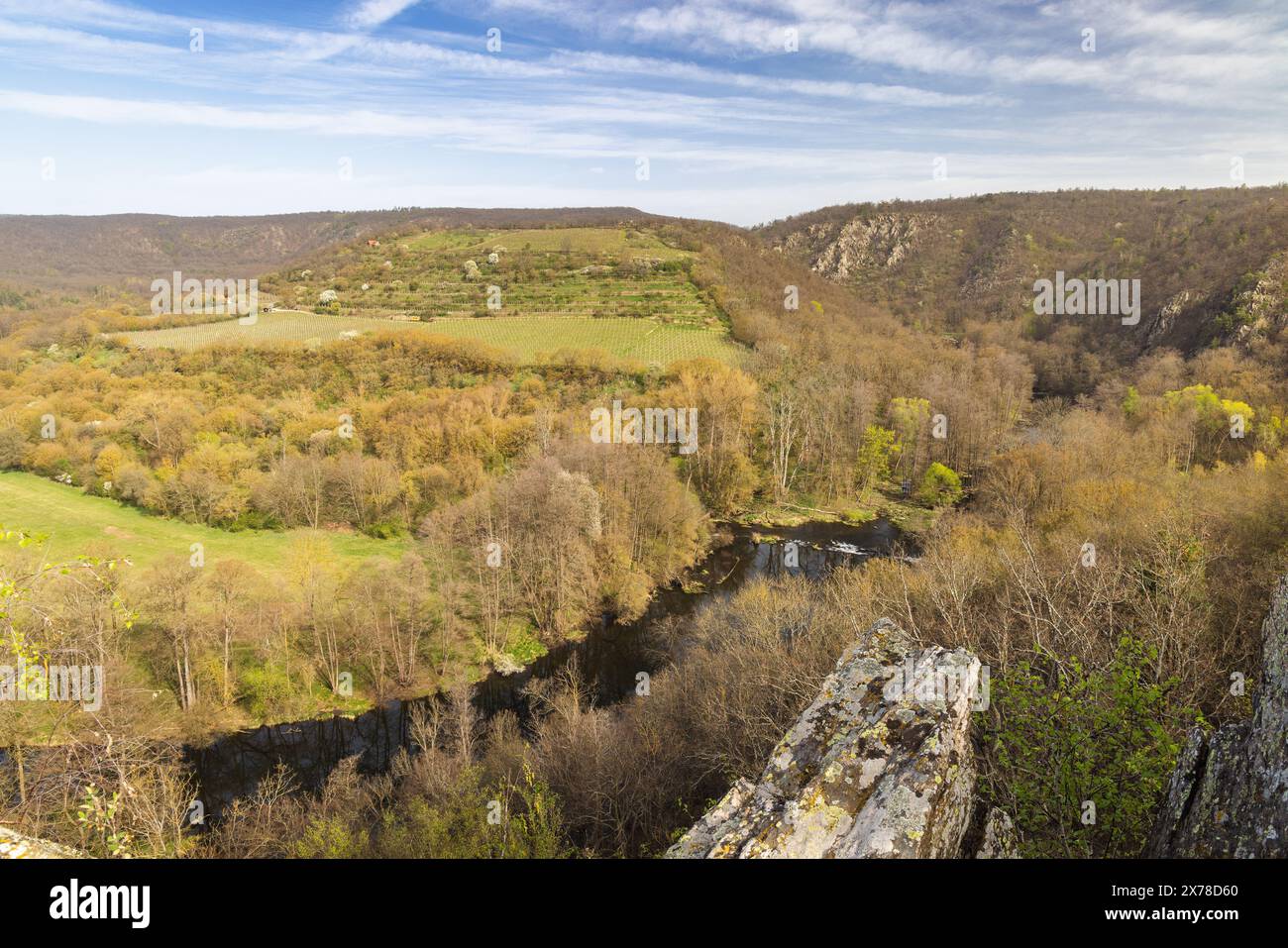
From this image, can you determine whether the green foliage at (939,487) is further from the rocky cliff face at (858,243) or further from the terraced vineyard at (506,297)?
the rocky cliff face at (858,243)

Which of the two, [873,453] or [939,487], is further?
[873,453]

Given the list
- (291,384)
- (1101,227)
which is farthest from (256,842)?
(1101,227)

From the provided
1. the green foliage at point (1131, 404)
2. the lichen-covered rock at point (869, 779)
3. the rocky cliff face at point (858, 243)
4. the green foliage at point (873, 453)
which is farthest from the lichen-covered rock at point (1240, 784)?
the rocky cliff face at point (858, 243)

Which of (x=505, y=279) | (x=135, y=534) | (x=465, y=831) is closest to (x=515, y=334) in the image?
(x=505, y=279)

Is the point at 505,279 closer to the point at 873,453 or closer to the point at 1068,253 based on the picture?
the point at 873,453

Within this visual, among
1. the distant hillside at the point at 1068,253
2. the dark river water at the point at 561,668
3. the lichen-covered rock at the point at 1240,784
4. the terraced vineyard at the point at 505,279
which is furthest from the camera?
the terraced vineyard at the point at 505,279

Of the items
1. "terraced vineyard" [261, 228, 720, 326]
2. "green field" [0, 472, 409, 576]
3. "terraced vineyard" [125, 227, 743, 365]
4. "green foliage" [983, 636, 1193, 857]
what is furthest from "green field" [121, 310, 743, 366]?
"green foliage" [983, 636, 1193, 857]
